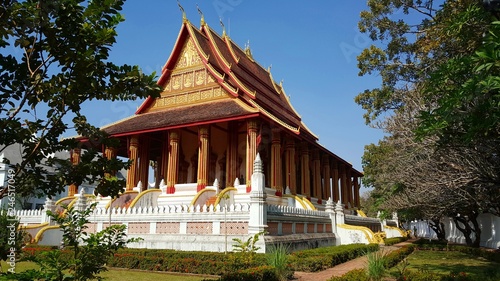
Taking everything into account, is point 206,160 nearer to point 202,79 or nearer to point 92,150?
point 202,79

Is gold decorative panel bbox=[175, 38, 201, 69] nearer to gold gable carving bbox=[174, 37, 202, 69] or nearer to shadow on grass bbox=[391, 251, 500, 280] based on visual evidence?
gold gable carving bbox=[174, 37, 202, 69]

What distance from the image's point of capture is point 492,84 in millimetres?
5281

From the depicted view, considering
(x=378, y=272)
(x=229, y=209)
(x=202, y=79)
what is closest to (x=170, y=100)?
(x=202, y=79)

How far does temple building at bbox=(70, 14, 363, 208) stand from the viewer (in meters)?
21.1

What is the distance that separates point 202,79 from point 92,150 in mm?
20168

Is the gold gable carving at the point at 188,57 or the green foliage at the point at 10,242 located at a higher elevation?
the gold gable carving at the point at 188,57

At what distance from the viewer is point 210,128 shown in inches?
878

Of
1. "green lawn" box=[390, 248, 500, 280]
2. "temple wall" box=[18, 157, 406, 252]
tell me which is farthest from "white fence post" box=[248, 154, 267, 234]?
"green lawn" box=[390, 248, 500, 280]

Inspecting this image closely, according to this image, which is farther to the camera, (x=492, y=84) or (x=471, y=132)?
(x=471, y=132)

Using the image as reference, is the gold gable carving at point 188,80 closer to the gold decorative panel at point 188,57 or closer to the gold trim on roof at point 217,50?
the gold decorative panel at point 188,57

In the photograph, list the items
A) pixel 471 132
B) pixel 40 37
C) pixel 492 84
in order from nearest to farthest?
1. pixel 40 37
2. pixel 492 84
3. pixel 471 132

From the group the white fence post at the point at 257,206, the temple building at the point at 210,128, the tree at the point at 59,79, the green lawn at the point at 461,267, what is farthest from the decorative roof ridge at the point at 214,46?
the tree at the point at 59,79

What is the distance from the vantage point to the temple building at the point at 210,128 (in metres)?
21.1

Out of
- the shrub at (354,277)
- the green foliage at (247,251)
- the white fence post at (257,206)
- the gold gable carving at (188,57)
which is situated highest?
the gold gable carving at (188,57)
